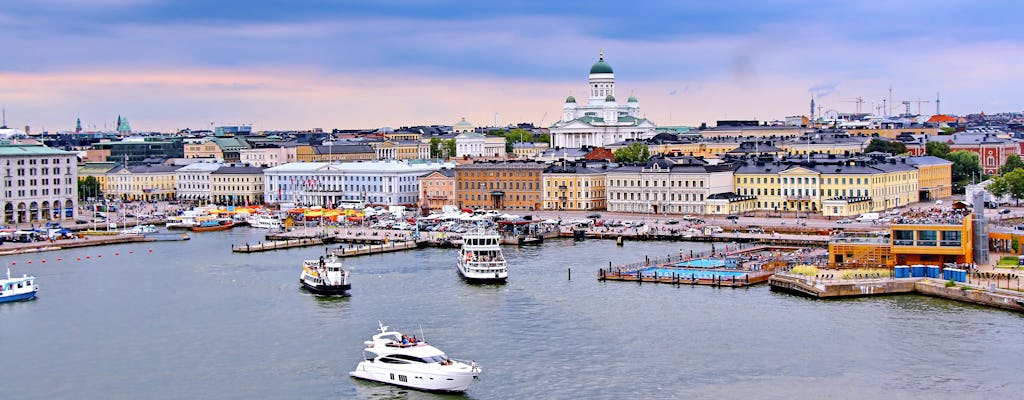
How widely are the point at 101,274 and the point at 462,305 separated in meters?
13.3

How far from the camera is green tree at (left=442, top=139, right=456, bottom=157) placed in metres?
99.0

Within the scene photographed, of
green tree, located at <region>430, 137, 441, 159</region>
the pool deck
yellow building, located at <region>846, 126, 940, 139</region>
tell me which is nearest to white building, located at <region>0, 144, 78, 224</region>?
the pool deck

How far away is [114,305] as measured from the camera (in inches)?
1248

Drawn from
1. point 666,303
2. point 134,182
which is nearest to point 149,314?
point 666,303

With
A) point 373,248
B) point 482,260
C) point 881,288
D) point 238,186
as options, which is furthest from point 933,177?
point 238,186

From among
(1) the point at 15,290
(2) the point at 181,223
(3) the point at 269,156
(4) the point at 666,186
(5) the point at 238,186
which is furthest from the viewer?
(3) the point at 269,156

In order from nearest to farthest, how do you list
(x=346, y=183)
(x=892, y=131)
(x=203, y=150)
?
(x=346, y=183) → (x=203, y=150) → (x=892, y=131)

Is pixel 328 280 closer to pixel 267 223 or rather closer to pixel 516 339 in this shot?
pixel 516 339

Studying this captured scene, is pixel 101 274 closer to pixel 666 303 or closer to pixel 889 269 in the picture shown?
pixel 666 303

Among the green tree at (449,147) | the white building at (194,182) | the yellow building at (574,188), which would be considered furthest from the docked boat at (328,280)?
the green tree at (449,147)

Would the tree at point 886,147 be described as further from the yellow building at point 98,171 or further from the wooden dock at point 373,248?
the yellow building at point 98,171

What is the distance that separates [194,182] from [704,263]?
44.1 meters

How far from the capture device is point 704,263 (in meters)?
37.4

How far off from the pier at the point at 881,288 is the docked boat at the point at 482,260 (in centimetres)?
711
